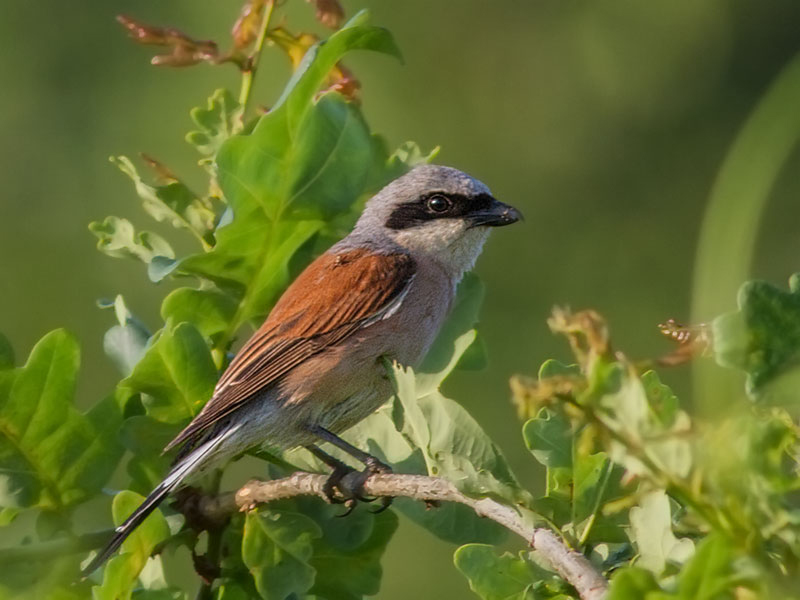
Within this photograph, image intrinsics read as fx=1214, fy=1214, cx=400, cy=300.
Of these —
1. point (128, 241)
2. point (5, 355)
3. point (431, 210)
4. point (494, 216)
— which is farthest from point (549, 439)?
point (431, 210)

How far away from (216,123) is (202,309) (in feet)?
1.40

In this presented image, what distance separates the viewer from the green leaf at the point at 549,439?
1877 millimetres

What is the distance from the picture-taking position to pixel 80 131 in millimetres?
5906

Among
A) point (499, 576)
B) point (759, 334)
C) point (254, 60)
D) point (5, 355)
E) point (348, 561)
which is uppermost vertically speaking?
point (254, 60)

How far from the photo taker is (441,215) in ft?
12.5

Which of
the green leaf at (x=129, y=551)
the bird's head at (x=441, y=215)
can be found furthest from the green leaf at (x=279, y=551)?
the bird's head at (x=441, y=215)

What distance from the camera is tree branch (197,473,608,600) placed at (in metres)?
1.37

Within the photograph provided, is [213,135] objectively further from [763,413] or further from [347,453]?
[763,413]

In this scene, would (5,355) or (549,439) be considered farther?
(5,355)

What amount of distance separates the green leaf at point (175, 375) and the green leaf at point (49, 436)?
0.11 m

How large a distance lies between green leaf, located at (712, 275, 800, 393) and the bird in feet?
3.95

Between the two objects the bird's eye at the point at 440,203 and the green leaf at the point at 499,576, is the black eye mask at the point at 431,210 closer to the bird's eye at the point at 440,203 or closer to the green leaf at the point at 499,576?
the bird's eye at the point at 440,203

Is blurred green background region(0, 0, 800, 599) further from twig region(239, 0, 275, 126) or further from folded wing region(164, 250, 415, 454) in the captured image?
twig region(239, 0, 275, 126)

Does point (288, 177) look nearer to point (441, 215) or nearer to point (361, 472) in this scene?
point (361, 472)
